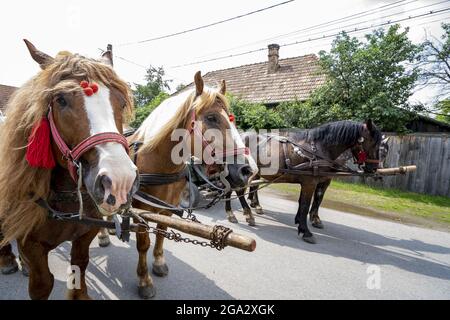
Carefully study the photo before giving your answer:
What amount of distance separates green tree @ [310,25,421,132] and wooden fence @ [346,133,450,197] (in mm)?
682

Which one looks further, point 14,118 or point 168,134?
point 168,134

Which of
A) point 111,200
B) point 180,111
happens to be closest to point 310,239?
point 180,111

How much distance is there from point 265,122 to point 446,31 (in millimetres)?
7926

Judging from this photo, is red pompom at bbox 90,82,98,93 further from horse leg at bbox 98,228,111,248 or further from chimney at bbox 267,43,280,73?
chimney at bbox 267,43,280,73

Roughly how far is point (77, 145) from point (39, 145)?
1.05 ft

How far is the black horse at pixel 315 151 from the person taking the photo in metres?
4.70

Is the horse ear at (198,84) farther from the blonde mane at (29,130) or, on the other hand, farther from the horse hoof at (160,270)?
the horse hoof at (160,270)

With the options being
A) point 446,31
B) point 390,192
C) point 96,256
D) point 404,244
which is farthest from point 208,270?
point 446,31

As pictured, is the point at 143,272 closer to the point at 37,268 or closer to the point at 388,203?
the point at 37,268

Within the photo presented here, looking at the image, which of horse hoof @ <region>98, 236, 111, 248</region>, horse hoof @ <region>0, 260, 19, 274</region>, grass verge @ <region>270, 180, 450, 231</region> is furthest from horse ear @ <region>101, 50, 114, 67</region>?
grass verge @ <region>270, 180, 450, 231</region>

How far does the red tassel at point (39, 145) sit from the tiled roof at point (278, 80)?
11325 mm

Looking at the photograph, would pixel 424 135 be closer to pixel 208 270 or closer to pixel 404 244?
pixel 404 244

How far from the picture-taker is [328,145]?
5.02 meters

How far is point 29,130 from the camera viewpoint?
1.70m
